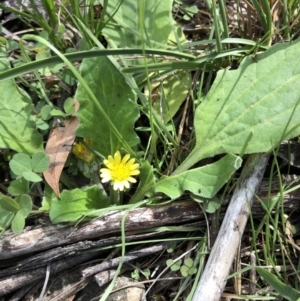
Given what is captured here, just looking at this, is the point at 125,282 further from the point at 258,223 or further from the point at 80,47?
the point at 80,47

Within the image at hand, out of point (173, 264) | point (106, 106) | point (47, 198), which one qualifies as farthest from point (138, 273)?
point (106, 106)

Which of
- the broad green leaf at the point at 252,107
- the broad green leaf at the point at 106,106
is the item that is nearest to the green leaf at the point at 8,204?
the broad green leaf at the point at 106,106

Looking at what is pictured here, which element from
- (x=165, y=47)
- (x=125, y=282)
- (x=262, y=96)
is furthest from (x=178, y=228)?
(x=165, y=47)

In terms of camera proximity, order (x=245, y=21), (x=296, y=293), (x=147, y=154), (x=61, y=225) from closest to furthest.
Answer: (x=296, y=293) → (x=61, y=225) → (x=147, y=154) → (x=245, y=21)

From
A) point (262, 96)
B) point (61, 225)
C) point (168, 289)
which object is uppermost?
point (262, 96)

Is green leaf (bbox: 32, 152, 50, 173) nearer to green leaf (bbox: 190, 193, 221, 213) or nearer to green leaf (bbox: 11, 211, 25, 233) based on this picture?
green leaf (bbox: 11, 211, 25, 233)

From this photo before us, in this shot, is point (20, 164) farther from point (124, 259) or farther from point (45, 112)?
point (124, 259)
